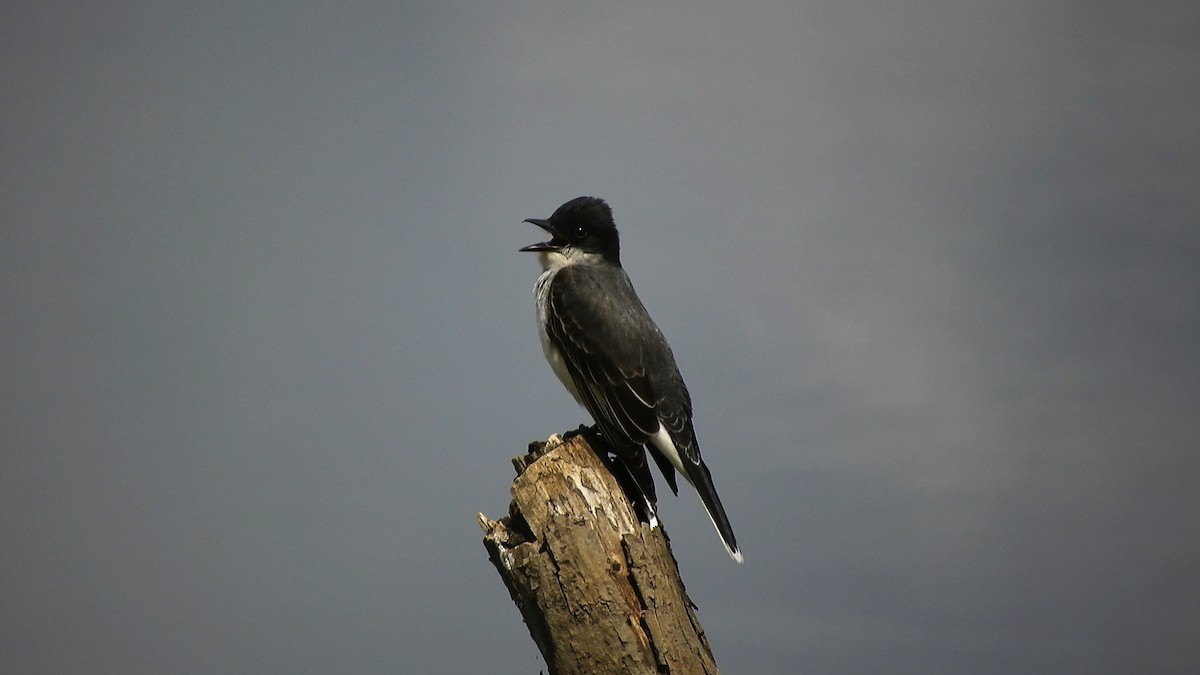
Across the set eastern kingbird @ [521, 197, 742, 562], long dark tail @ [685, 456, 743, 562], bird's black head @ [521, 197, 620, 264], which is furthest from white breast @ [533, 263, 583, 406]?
long dark tail @ [685, 456, 743, 562]

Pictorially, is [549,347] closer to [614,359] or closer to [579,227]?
[614,359]

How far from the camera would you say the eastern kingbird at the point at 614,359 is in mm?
6062

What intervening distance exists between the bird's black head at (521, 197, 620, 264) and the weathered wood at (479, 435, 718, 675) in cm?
236

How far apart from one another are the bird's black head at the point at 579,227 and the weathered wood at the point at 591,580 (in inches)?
92.8

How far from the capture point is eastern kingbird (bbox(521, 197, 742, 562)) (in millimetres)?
6062

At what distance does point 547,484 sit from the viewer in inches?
195

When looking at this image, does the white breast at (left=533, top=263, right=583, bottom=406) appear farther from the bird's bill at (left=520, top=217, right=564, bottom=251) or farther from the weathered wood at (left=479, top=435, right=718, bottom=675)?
the weathered wood at (left=479, top=435, right=718, bottom=675)

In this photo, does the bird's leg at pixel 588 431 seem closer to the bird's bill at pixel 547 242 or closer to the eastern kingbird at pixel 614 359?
the eastern kingbird at pixel 614 359

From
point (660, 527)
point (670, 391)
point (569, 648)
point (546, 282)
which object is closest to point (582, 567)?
point (569, 648)

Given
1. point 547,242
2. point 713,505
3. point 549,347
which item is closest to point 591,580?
point 713,505

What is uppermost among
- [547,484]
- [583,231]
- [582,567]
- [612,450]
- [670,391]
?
[583,231]

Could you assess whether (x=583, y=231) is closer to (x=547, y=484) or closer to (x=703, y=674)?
(x=547, y=484)

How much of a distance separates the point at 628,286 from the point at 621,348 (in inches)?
25.4

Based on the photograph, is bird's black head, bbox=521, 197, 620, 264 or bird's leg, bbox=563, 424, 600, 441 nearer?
bird's leg, bbox=563, 424, 600, 441
